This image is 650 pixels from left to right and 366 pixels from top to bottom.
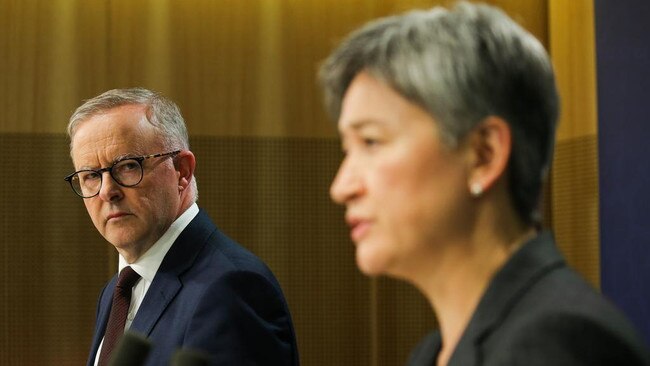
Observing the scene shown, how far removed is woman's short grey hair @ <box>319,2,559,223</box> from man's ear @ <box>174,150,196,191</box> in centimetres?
168

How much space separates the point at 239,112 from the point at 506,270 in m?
4.37

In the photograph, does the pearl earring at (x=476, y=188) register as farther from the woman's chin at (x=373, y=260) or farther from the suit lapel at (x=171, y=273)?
the suit lapel at (x=171, y=273)

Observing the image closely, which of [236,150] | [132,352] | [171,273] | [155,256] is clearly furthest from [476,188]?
[236,150]

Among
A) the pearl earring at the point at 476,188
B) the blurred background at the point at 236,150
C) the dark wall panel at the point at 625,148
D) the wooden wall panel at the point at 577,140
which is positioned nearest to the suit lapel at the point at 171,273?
the pearl earring at the point at 476,188

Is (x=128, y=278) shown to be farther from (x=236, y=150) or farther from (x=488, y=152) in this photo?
(x=236, y=150)

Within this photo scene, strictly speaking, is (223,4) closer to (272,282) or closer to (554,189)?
(554,189)

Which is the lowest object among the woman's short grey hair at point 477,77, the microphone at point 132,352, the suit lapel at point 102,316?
the suit lapel at point 102,316

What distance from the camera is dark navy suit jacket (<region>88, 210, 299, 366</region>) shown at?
7.49 feet

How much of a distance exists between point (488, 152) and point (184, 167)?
179 cm

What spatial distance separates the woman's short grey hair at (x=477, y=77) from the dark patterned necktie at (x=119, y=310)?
63.1 inches

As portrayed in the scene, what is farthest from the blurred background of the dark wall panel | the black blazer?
the black blazer

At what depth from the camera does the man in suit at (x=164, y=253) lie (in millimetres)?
2322

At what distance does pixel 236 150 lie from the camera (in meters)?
5.43

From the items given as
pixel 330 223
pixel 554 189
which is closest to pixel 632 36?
pixel 554 189
